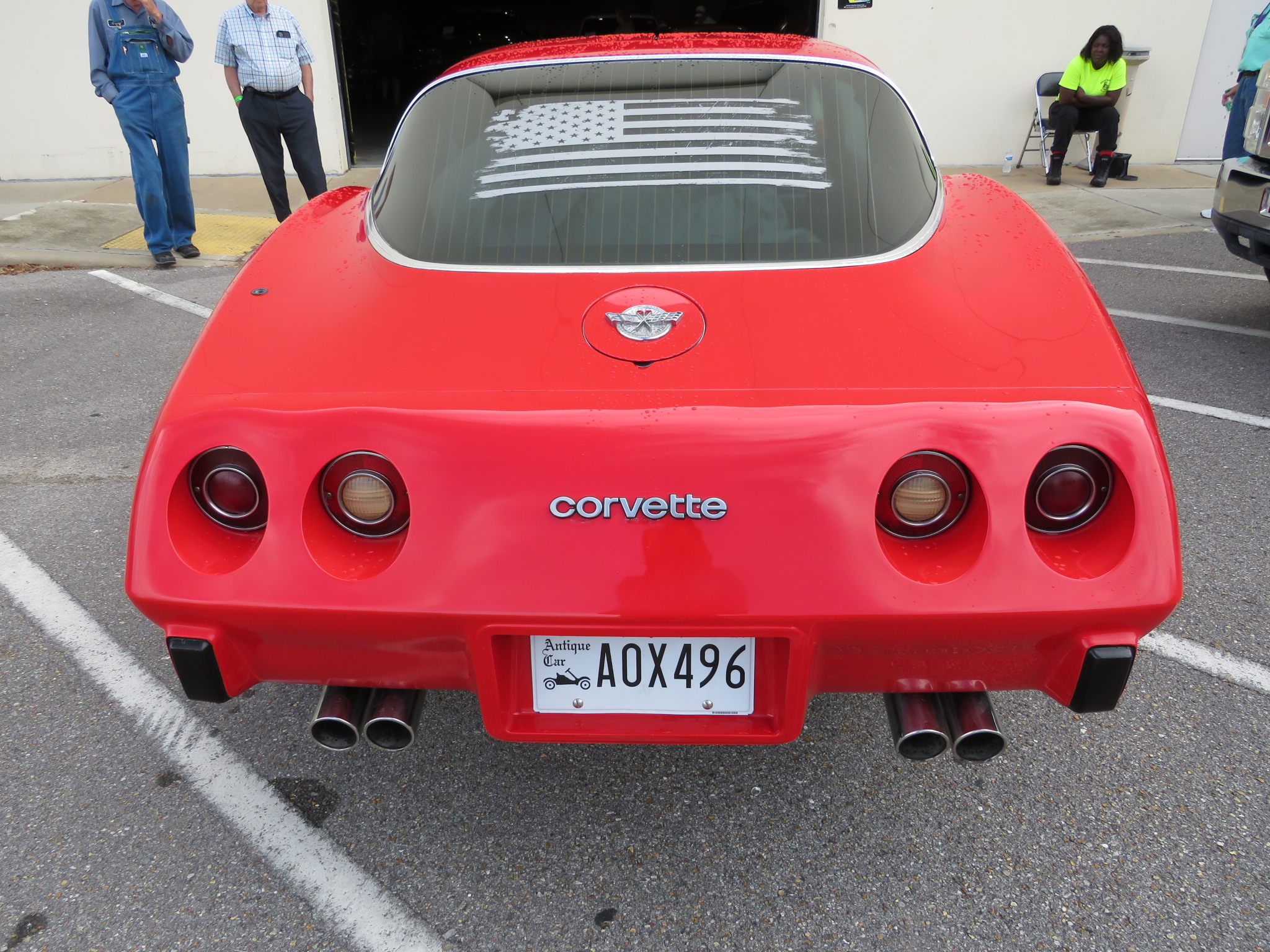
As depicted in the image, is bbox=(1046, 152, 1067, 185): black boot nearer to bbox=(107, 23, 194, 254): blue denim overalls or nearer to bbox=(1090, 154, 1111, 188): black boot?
bbox=(1090, 154, 1111, 188): black boot

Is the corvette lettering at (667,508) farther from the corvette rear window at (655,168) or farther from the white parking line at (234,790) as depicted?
the white parking line at (234,790)

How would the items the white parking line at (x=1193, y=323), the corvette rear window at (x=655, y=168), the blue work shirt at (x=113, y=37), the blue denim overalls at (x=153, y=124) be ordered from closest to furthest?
the corvette rear window at (x=655, y=168) → the white parking line at (x=1193, y=323) → the blue work shirt at (x=113, y=37) → the blue denim overalls at (x=153, y=124)

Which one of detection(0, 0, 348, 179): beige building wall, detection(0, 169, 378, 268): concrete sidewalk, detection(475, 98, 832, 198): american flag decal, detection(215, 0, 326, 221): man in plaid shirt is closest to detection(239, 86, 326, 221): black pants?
detection(215, 0, 326, 221): man in plaid shirt

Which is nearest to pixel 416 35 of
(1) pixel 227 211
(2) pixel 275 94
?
(1) pixel 227 211

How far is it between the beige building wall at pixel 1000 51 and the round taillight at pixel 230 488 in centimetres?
976

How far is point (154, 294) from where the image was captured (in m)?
5.96

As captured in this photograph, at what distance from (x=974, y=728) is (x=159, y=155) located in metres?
6.92

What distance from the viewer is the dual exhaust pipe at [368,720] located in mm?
1649

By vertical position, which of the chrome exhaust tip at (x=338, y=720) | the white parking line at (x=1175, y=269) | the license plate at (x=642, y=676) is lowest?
the white parking line at (x=1175, y=269)

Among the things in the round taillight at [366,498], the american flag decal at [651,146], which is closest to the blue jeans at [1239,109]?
the american flag decal at [651,146]

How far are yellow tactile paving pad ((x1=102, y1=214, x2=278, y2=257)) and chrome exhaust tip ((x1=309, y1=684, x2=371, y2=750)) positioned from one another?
19.7 feet

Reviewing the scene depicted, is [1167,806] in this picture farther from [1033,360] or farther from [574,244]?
[574,244]

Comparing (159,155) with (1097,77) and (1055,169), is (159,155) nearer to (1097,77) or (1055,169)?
(1055,169)

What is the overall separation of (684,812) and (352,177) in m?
8.86
